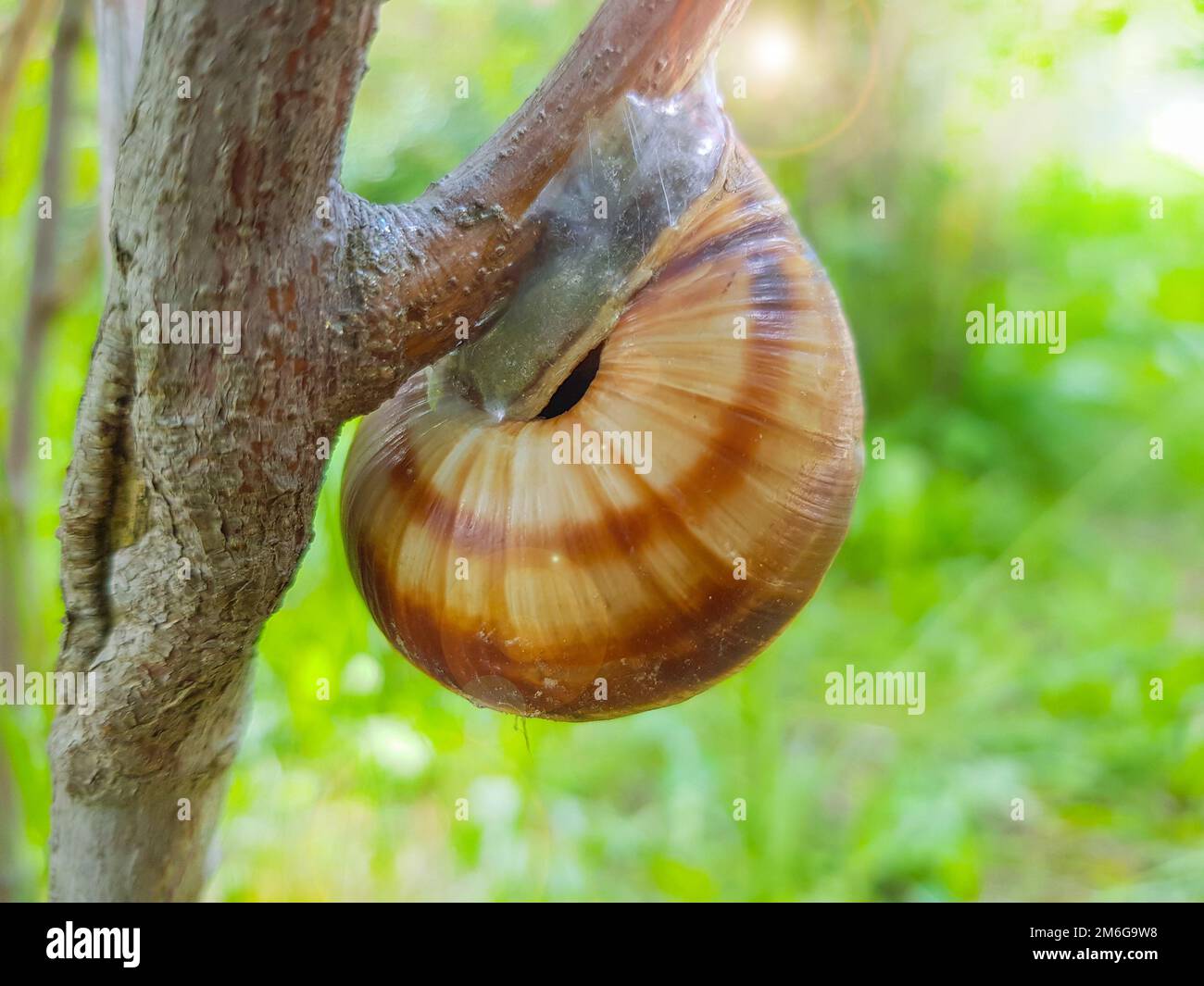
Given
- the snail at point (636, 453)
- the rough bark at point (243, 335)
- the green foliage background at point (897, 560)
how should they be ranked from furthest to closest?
the green foliage background at point (897, 560), the snail at point (636, 453), the rough bark at point (243, 335)

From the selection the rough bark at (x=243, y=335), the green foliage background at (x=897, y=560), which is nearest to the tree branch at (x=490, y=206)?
the rough bark at (x=243, y=335)

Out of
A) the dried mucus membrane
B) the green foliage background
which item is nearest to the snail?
the dried mucus membrane

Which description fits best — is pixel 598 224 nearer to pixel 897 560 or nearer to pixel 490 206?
pixel 490 206

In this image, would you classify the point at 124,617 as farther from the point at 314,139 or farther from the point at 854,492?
the point at 854,492

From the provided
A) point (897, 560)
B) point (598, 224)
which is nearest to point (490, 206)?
point (598, 224)

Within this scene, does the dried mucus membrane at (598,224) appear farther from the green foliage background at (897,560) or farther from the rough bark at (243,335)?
the green foliage background at (897,560)

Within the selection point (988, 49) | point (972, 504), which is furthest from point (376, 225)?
point (972, 504)

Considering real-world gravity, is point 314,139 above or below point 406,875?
above
